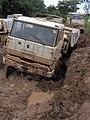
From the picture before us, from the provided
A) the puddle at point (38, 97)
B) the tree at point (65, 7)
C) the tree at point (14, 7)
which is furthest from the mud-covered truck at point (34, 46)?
the tree at point (65, 7)

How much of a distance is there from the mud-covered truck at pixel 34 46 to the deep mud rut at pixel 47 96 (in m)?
0.58

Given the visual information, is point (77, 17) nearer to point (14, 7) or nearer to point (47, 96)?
point (14, 7)

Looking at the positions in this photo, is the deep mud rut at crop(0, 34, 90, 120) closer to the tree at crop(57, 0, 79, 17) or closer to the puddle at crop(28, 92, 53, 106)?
the puddle at crop(28, 92, 53, 106)

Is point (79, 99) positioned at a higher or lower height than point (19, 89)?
higher

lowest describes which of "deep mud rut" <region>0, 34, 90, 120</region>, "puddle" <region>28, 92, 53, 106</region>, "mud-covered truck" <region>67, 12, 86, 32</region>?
"mud-covered truck" <region>67, 12, 86, 32</region>

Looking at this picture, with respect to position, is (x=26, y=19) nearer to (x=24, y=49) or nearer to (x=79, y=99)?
(x=24, y=49)

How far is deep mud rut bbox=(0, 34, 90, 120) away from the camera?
9127 mm

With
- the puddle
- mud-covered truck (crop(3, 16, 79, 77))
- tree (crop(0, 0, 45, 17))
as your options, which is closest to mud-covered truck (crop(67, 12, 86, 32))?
tree (crop(0, 0, 45, 17))

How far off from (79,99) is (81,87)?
3.19ft

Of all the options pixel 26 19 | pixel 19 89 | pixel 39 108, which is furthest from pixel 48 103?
pixel 26 19

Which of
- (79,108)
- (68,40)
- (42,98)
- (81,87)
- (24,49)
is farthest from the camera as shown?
(68,40)

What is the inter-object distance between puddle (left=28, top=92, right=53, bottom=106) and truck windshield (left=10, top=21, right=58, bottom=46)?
1939 mm

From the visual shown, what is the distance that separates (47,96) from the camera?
1230 centimetres

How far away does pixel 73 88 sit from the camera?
11039 mm
